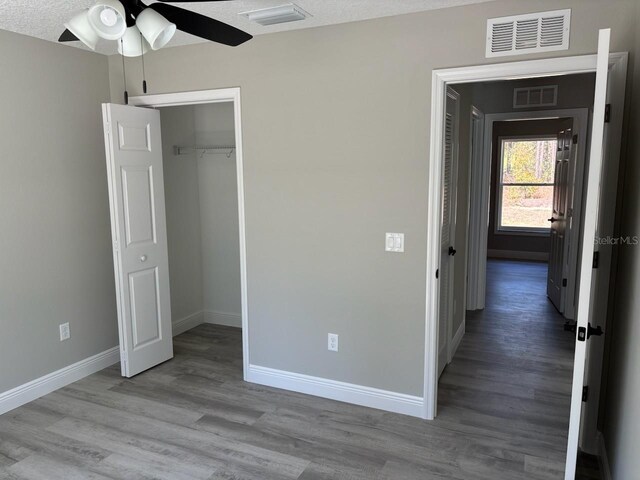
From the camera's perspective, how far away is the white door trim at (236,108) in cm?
335

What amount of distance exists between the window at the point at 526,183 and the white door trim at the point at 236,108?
254 inches

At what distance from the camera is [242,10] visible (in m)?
2.68

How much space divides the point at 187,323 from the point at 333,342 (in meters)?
2.08

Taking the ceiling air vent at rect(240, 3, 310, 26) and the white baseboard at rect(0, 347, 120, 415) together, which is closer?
the ceiling air vent at rect(240, 3, 310, 26)

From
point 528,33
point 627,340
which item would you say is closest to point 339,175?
point 528,33

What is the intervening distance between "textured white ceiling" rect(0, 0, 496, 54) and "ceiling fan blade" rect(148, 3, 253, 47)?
0.59 metres

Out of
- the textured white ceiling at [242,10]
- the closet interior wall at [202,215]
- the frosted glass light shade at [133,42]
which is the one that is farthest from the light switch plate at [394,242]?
the closet interior wall at [202,215]

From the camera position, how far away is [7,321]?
125 inches

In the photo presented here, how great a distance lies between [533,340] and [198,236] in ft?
11.1

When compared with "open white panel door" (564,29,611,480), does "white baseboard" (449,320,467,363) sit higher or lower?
lower

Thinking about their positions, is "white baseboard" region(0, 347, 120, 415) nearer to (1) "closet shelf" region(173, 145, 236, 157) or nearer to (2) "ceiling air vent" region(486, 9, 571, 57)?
(1) "closet shelf" region(173, 145, 236, 157)

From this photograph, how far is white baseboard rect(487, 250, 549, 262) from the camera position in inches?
333


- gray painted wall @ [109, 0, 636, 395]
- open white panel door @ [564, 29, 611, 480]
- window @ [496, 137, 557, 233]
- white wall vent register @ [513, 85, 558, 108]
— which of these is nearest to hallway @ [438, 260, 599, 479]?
gray painted wall @ [109, 0, 636, 395]

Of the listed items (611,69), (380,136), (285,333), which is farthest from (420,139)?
(285,333)
